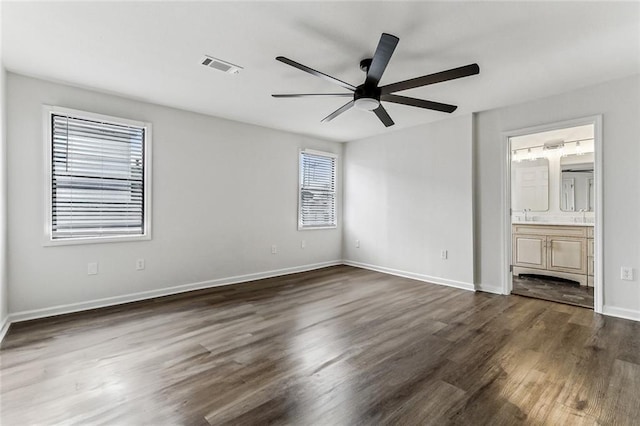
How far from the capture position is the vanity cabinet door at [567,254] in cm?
454

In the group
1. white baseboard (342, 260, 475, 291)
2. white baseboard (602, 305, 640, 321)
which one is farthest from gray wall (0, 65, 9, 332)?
white baseboard (602, 305, 640, 321)

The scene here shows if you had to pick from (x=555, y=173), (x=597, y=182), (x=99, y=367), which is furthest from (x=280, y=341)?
(x=555, y=173)

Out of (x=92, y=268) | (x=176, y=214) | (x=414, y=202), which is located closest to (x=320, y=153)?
(x=414, y=202)

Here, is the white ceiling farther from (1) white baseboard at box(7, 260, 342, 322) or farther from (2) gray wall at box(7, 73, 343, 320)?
(1) white baseboard at box(7, 260, 342, 322)

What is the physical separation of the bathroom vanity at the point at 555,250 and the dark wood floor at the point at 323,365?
60.9 inches

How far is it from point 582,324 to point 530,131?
2.31 metres

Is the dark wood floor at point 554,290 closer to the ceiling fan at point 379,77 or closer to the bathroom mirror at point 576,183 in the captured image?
the bathroom mirror at point 576,183

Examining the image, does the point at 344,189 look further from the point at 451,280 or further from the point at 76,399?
the point at 76,399

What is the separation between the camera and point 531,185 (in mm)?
5488

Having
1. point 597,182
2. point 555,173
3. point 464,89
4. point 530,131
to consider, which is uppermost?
point 464,89

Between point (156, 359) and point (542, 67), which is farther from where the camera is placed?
point (542, 67)

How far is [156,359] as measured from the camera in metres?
2.26

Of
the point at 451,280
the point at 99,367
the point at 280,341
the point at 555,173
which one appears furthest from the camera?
the point at 555,173

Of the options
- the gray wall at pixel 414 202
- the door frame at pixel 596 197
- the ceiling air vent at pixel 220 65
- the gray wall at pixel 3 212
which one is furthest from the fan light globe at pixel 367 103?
the gray wall at pixel 3 212
